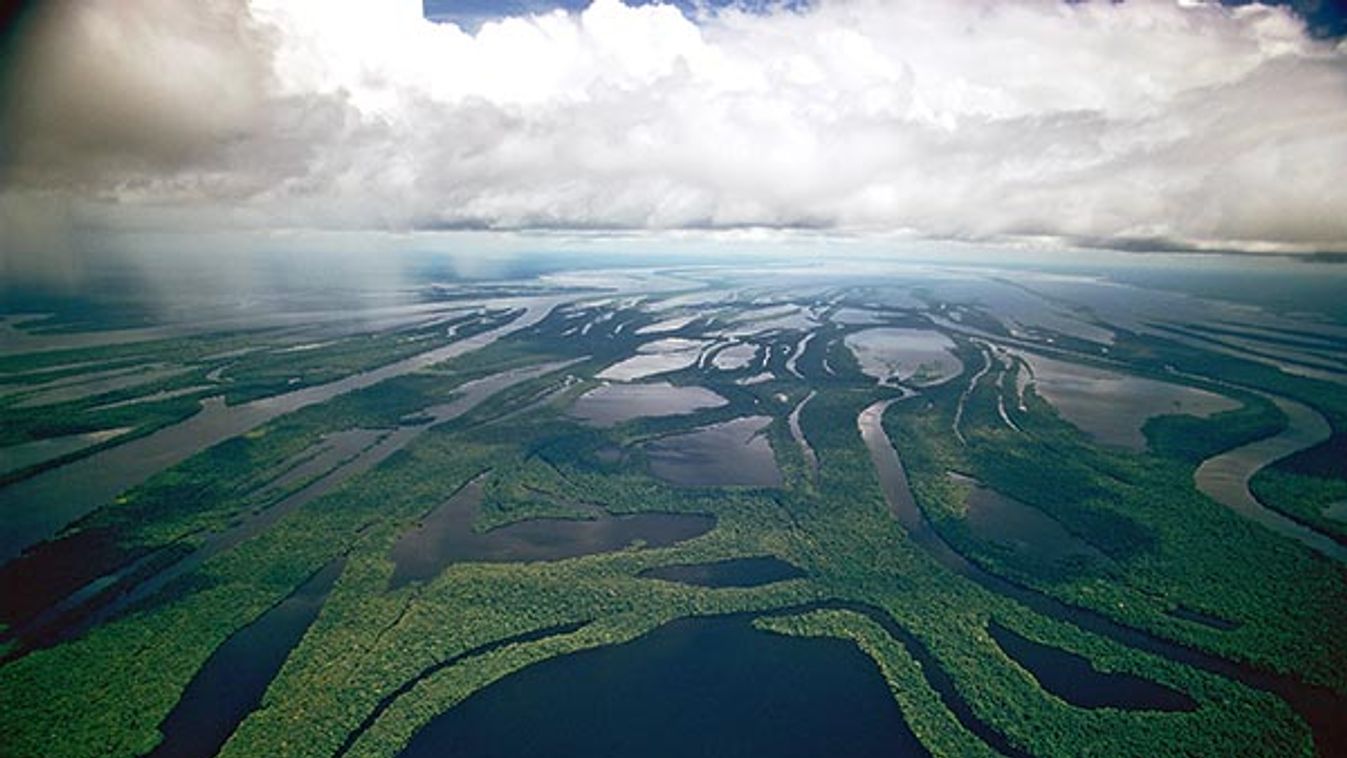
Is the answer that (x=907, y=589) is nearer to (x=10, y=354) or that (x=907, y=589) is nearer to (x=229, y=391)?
(x=229, y=391)

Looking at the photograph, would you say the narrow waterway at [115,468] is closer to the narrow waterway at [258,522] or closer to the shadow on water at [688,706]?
the narrow waterway at [258,522]

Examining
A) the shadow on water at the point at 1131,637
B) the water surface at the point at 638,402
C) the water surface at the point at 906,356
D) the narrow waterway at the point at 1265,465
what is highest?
the water surface at the point at 906,356

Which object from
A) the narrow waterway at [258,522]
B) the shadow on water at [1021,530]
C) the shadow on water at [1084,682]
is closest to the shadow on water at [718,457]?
the shadow on water at [1021,530]

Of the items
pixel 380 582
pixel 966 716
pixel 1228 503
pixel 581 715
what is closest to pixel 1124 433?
pixel 1228 503

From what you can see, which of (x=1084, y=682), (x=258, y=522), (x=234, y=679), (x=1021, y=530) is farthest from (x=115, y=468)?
(x=1021, y=530)

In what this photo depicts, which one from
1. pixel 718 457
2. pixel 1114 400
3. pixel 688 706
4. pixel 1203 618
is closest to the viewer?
pixel 688 706

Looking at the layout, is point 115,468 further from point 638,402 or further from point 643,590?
point 643,590
